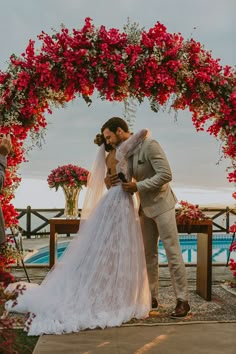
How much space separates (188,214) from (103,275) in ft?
4.42

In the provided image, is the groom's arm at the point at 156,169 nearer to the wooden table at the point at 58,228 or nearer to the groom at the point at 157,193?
the groom at the point at 157,193

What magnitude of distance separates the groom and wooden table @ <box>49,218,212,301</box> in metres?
0.73

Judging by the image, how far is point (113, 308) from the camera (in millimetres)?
4410

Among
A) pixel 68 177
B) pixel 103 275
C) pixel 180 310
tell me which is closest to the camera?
pixel 103 275

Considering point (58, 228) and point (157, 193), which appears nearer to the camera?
point (157, 193)

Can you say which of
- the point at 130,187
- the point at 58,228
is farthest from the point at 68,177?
the point at 130,187

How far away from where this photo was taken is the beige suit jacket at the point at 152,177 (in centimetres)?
454

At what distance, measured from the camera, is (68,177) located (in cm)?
595

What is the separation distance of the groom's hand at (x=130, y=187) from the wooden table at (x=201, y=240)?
3.13ft

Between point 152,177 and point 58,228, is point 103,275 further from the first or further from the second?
point 58,228

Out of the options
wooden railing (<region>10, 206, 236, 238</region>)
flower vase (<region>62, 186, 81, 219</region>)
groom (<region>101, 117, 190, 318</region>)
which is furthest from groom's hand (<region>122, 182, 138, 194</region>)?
wooden railing (<region>10, 206, 236, 238</region>)

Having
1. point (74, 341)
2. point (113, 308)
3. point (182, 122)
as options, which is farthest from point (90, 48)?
point (74, 341)

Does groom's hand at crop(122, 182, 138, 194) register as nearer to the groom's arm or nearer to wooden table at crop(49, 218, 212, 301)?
the groom's arm

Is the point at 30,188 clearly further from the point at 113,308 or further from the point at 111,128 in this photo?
the point at 113,308
